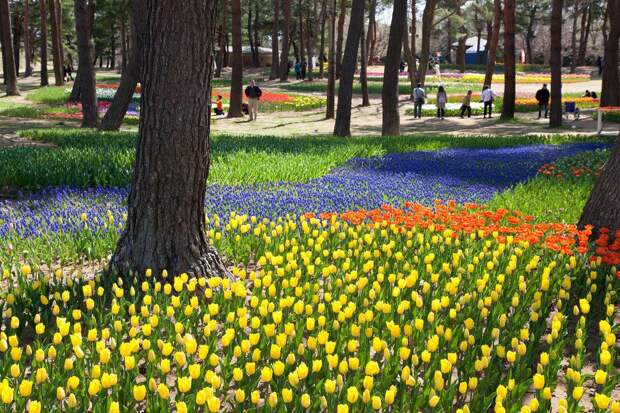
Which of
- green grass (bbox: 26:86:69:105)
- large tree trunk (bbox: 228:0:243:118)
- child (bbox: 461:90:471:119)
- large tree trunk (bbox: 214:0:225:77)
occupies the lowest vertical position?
child (bbox: 461:90:471:119)

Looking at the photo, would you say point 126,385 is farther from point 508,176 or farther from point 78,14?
point 78,14

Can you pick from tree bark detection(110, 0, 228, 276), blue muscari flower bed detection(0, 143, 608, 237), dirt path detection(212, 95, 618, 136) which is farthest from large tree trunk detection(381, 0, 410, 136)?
tree bark detection(110, 0, 228, 276)

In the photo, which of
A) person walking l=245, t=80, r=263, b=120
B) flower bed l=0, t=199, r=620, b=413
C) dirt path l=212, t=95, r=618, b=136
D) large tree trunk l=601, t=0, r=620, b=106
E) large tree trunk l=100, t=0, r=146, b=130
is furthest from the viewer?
person walking l=245, t=80, r=263, b=120

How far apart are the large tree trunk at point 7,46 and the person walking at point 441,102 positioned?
66.5 ft

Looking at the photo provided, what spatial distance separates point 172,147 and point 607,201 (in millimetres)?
4139

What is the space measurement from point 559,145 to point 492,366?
1371 cm

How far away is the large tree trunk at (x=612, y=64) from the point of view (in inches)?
1028

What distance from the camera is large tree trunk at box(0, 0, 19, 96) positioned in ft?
106

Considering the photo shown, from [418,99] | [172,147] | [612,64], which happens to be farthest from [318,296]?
[418,99]

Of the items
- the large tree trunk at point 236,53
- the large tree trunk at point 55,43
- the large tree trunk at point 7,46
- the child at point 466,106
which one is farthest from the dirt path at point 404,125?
the large tree trunk at point 55,43

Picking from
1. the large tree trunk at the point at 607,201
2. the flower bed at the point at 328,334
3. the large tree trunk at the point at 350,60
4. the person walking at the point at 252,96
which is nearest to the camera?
the flower bed at the point at 328,334

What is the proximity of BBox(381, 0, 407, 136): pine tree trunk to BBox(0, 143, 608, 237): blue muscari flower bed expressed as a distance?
5.60 metres

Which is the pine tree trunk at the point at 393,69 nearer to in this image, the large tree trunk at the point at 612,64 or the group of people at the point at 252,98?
the group of people at the point at 252,98

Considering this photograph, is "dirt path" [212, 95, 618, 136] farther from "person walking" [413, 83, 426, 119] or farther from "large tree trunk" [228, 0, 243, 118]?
"large tree trunk" [228, 0, 243, 118]
